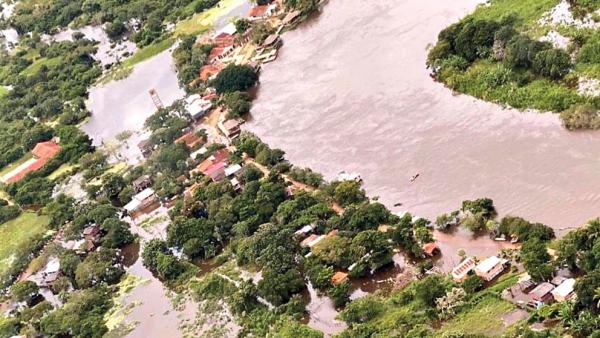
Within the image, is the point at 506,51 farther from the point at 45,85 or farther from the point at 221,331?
the point at 45,85

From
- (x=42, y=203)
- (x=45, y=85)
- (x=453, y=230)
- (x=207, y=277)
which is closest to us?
(x=453, y=230)

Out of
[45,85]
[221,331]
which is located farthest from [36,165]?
[221,331]

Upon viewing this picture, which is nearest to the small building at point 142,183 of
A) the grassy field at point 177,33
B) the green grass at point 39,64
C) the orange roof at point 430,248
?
the grassy field at point 177,33

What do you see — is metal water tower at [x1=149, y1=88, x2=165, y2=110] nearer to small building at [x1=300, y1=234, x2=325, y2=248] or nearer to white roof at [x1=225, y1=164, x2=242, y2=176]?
white roof at [x1=225, y1=164, x2=242, y2=176]

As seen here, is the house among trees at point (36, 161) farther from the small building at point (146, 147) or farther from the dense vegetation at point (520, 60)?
the dense vegetation at point (520, 60)

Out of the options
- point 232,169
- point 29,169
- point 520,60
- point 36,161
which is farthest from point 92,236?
point 520,60

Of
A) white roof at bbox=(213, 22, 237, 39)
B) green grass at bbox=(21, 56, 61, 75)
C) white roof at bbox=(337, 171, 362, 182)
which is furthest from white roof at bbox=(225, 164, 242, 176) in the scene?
green grass at bbox=(21, 56, 61, 75)

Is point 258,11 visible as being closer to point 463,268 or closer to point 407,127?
point 407,127
